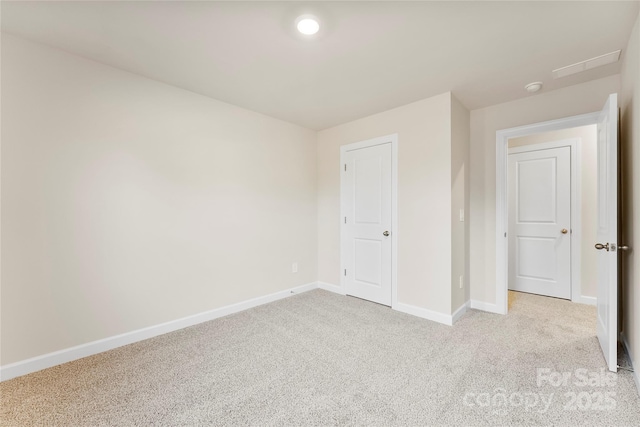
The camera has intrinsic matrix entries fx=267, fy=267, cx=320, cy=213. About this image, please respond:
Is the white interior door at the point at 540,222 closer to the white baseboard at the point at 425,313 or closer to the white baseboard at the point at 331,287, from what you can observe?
the white baseboard at the point at 425,313

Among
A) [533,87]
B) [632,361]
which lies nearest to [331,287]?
[632,361]

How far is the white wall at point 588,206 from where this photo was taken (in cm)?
333

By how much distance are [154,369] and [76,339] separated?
0.75 m

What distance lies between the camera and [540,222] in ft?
12.3

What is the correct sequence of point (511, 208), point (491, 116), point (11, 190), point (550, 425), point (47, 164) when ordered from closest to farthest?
point (550, 425) < point (11, 190) < point (47, 164) < point (491, 116) < point (511, 208)

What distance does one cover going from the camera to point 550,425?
146 cm

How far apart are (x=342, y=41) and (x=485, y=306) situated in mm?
3219

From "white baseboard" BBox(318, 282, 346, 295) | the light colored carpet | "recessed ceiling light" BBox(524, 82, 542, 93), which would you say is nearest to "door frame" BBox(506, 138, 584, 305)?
the light colored carpet

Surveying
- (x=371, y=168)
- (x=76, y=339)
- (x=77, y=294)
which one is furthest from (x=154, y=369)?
(x=371, y=168)

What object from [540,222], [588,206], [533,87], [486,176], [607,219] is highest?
[533,87]

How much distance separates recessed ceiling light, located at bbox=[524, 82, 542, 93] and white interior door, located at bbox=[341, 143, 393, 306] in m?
1.44

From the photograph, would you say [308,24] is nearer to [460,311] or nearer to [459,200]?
[459,200]

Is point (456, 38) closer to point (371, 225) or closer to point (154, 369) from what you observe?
point (371, 225)

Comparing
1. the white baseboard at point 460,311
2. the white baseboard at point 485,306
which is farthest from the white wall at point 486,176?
the white baseboard at point 460,311
